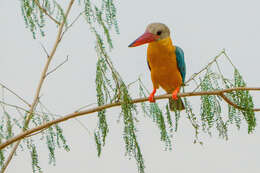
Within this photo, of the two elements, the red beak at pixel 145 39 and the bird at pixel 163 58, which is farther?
the bird at pixel 163 58

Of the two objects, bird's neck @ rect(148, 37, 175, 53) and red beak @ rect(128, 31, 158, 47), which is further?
bird's neck @ rect(148, 37, 175, 53)

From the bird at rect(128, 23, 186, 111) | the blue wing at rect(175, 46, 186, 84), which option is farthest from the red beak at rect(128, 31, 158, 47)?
the blue wing at rect(175, 46, 186, 84)

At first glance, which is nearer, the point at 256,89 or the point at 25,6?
the point at 256,89

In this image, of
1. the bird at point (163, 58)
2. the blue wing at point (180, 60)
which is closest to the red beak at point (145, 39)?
the bird at point (163, 58)

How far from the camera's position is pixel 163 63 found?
294 cm

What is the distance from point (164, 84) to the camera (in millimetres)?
3029

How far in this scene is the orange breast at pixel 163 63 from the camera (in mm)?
2912

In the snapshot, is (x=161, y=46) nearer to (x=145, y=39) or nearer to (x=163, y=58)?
(x=163, y=58)

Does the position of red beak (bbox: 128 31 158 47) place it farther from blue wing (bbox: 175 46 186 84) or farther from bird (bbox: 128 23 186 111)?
blue wing (bbox: 175 46 186 84)

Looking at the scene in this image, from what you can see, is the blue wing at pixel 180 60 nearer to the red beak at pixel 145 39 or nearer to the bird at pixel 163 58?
the bird at pixel 163 58

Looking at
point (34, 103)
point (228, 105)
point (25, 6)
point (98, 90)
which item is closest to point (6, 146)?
point (34, 103)

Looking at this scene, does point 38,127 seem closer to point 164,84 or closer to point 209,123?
point 209,123

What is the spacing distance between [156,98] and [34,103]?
79 cm

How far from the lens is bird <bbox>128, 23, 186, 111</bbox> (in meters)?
2.87
